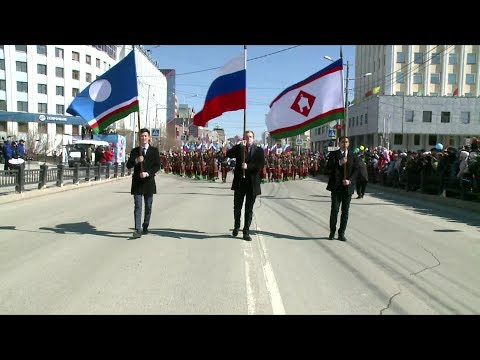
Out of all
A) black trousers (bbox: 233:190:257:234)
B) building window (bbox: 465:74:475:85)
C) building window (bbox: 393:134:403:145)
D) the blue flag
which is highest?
building window (bbox: 465:74:475:85)

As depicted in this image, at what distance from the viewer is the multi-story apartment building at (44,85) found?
68.1 meters

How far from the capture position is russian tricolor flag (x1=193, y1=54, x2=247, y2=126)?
9555mm

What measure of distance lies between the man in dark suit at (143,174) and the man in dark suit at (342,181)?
3.27 meters

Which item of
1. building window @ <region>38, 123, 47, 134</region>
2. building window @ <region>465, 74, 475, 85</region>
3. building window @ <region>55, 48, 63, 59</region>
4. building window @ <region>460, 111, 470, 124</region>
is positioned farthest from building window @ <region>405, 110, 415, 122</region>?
building window @ <region>55, 48, 63, 59</region>

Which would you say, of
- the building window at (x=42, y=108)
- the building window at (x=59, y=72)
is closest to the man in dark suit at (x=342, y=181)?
the building window at (x=42, y=108)

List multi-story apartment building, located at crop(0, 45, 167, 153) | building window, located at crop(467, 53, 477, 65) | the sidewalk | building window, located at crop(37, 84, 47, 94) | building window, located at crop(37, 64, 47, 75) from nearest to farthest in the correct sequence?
1. the sidewalk
2. multi-story apartment building, located at crop(0, 45, 167, 153)
3. building window, located at crop(467, 53, 477, 65)
4. building window, located at crop(37, 64, 47, 75)
5. building window, located at crop(37, 84, 47, 94)

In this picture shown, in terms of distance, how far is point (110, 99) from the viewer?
31.3 ft

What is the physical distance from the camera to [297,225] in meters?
10.0

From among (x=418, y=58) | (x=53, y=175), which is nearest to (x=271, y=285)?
(x=53, y=175)

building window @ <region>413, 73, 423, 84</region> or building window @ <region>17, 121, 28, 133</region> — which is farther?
building window @ <region>413, 73, 423, 84</region>

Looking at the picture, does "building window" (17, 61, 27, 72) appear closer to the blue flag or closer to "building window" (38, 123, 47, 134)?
"building window" (38, 123, 47, 134)

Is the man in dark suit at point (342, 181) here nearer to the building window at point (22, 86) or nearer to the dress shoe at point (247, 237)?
the dress shoe at point (247, 237)
